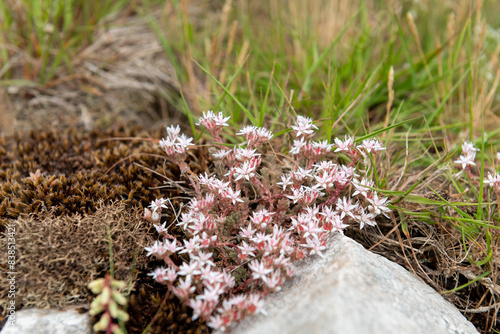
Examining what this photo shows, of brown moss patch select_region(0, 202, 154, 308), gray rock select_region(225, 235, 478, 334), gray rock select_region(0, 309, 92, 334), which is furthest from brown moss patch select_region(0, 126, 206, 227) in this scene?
gray rock select_region(225, 235, 478, 334)

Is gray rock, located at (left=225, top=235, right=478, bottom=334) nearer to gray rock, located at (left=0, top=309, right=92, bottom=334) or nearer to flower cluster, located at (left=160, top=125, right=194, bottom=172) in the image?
gray rock, located at (left=0, top=309, right=92, bottom=334)

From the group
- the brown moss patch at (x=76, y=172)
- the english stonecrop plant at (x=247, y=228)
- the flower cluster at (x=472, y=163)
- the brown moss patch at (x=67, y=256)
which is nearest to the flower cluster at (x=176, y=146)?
the english stonecrop plant at (x=247, y=228)

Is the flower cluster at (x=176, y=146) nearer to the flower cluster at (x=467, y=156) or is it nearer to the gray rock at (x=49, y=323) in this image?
the gray rock at (x=49, y=323)

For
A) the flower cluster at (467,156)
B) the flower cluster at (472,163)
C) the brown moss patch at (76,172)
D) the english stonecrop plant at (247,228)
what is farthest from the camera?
the brown moss patch at (76,172)

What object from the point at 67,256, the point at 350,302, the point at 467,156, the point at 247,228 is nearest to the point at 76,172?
the point at 67,256

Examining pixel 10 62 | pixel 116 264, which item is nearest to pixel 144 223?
pixel 116 264

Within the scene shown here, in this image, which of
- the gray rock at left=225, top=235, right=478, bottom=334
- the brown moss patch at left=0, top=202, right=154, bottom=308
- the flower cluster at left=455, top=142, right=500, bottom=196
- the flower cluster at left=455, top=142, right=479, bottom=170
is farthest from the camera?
the flower cluster at left=455, top=142, right=479, bottom=170
